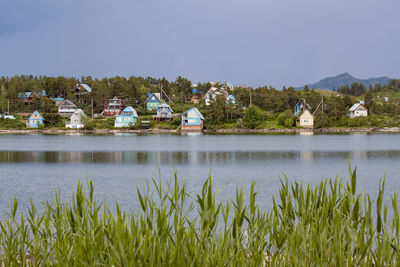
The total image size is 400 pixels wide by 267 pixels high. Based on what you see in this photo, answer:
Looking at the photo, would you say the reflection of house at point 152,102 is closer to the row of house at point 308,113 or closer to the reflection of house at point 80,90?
the reflection of house at point 80,90

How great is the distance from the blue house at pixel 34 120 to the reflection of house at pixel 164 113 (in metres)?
27.4

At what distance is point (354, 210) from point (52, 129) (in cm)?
10178

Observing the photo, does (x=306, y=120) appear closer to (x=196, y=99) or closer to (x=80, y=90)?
(x=196, y=99)

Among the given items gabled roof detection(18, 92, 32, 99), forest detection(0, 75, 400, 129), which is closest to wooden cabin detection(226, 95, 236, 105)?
forest detection(0, 75, 400, 129)

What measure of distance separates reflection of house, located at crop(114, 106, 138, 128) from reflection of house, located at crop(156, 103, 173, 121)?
19.2 feet

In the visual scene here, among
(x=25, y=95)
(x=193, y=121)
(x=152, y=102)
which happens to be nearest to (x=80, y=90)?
(x=25, y=95)

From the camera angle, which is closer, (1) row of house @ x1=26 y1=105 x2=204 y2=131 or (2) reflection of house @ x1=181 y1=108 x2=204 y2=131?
(2) reflection of house @ x1=181 y1=108 x2=204 y2=131

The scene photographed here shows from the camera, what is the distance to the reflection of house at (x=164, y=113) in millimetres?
103738

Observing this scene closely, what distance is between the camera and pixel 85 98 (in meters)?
118

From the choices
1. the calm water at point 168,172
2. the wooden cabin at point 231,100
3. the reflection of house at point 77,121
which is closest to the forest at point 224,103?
the wooden cabin at point 231,100

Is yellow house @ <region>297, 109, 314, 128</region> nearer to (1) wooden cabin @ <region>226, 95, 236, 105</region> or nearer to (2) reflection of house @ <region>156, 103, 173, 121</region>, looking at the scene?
(1) wooden cabin @ <region>226, 95, 236, 105</region>

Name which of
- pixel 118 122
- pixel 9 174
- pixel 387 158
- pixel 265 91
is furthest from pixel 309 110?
pixel 9 174

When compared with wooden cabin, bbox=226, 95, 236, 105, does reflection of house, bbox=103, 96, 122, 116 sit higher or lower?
lower

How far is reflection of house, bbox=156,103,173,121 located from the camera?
103738 millimetres
